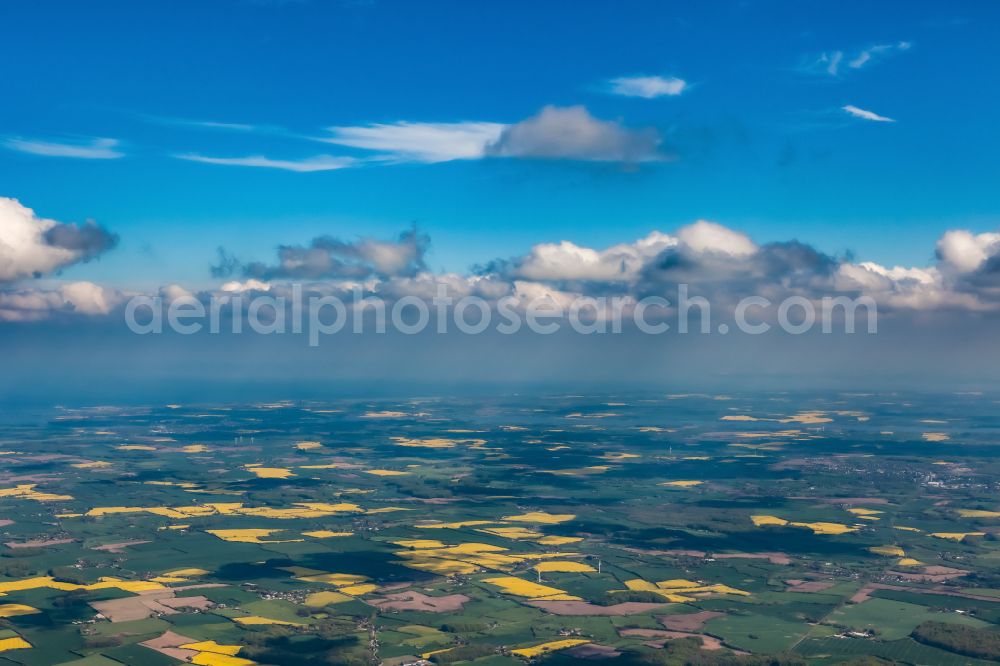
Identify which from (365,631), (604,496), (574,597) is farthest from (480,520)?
(365,631)

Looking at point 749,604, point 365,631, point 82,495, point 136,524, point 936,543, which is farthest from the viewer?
point 82,495

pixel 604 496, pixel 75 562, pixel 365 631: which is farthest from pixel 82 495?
pixel 365 631

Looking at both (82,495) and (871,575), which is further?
(82,495)

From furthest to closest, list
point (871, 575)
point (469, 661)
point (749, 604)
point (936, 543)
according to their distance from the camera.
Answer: point (936, 543) < point (871, 575) < point (749, 604) < point (469, 661)

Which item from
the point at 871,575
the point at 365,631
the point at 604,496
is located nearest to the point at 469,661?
the point at 365,631

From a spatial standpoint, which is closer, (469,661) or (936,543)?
(469,661)

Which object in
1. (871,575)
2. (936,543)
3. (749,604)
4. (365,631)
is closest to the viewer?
(365,631)

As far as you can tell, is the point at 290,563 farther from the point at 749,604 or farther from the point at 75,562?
the point at 749,604

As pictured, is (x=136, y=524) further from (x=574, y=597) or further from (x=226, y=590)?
(x=574, y=597)

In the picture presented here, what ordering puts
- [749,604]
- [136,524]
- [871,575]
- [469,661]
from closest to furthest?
1. [469,661]
2. [749,604]
3. [871,575]
4. [136,524]
